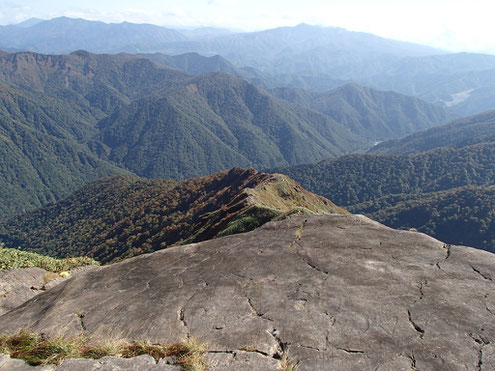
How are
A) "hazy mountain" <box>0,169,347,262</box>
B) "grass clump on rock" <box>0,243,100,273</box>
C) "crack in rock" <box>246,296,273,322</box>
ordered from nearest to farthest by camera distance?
"crack in rock" <box>246,296,273,322</box>, "grass clump on rock" <box>0,243,100,273</box>, "hazy mountain" <box>0,169,347,262</box>

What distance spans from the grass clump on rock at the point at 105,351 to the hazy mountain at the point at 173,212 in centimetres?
2218

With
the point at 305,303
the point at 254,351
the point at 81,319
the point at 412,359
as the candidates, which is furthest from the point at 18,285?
the point at 412,359

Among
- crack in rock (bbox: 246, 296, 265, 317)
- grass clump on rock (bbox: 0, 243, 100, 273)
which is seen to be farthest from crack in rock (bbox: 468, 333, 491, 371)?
grass clump on rock (bbox: 0, 243, 100, 273)

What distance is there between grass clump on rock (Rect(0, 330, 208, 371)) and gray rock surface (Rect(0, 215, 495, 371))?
55 cm

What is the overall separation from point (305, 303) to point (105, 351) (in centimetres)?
597

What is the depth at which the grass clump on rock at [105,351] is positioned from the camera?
25.9 ft

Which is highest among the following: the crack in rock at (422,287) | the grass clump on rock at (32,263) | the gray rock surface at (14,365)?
the gray rock surface at (14,365)

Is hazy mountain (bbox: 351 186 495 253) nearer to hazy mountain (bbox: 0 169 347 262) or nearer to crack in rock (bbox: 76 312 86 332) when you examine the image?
hazy mountain (bbox: 0 169 347 262)

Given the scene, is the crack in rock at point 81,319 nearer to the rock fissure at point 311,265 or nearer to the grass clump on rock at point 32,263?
the rock fissure at point 311,265

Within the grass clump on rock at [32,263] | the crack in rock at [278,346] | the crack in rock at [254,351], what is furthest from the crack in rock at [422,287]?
the grass clump on rock at [32,263]

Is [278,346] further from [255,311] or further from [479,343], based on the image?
[479,343]

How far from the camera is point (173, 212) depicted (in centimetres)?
9800

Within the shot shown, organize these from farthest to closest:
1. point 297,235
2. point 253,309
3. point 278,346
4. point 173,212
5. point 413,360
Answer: point 173,212, point 297,235, point 253,309, point 278,346, point 413,360

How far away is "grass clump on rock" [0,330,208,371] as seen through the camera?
7891 millimetres
